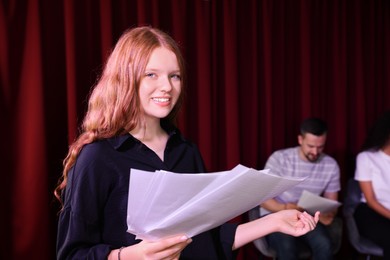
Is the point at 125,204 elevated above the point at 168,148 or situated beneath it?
situated beneath

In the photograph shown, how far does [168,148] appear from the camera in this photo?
1205 millimetres

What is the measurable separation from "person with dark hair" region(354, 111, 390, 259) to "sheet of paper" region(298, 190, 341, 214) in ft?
1.55

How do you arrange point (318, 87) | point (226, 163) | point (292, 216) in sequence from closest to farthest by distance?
1. point (292, 216)
2. point (226, 163)
3. point (318, 87)

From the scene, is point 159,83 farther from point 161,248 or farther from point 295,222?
point 295,222

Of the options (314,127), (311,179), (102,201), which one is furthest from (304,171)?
(102,201)

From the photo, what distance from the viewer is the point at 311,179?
281 centimetres

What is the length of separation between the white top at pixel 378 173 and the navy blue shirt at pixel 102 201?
1.99m

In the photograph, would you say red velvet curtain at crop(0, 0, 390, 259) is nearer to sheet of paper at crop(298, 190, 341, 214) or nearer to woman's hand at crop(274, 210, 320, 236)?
sheet of paper at crop(298, 190, 341, 214)

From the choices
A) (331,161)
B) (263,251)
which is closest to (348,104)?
(331,161)

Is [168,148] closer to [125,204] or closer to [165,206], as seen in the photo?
[125,204]

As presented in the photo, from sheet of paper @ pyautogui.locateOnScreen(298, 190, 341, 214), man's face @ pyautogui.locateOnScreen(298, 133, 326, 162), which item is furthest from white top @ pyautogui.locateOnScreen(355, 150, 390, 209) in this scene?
sheet of paper @ pyautogui.locateOnScreen(298, 190, 341, 214)

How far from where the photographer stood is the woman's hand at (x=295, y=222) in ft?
3.80

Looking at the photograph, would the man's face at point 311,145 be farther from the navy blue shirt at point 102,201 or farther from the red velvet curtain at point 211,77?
the navy blue shirt at point 102,201

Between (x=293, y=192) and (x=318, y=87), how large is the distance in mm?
1059
